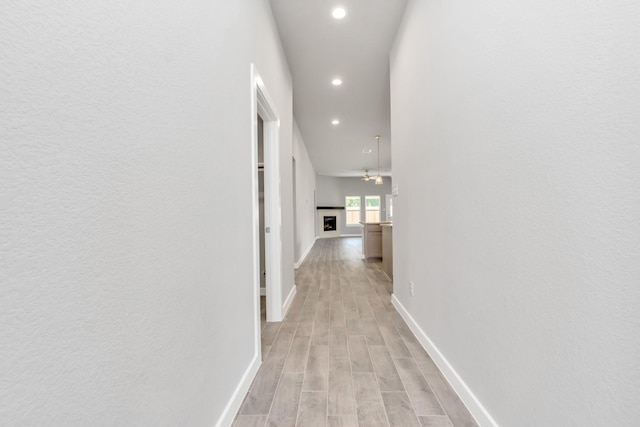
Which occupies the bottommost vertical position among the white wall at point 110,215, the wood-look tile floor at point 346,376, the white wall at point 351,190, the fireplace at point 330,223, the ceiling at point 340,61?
the wood-look tile floor at point 346,376

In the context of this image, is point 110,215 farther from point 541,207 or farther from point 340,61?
point 340,61

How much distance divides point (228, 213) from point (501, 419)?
1.52 metres

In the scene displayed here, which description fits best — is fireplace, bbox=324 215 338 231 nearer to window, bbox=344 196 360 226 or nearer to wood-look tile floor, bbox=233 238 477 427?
window, bbox=344 196 360 226

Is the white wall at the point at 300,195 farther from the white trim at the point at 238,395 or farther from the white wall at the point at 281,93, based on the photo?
the white trim at the point at 238,395

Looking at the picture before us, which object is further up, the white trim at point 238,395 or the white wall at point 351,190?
the white wall at point 351,190

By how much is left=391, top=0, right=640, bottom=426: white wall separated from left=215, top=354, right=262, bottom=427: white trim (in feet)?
3.90

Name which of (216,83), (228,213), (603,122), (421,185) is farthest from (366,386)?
(216,83)

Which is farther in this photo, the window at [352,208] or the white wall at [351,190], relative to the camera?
the window at [352,208]

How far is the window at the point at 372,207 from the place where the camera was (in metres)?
13.9

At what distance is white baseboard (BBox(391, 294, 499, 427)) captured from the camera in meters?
1.40

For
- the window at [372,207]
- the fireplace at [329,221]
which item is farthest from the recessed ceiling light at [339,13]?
the window at [372,207]

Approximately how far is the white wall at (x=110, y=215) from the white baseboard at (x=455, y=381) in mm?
1203

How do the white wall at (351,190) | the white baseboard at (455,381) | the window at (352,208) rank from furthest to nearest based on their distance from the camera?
1. the window at (352,208)
2. the white wall at (351,190)
3. the white baseboard at (455,381)

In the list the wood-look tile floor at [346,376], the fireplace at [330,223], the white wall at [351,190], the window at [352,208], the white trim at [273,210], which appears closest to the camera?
the wood-look tile floor at [346,376]
